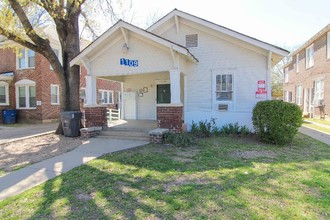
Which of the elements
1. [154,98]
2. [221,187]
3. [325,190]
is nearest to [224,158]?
[221,187]

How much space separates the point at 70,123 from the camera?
398 inches

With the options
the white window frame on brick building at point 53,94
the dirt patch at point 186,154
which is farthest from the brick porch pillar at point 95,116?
the white window frame on brick building at point 53,94

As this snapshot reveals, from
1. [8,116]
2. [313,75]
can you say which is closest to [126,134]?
[8,116]

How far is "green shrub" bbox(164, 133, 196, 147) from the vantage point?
7.95m

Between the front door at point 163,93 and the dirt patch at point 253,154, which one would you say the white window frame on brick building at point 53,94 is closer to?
the front door at point 163,93

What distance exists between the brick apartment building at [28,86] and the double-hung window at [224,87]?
1370 centimetres

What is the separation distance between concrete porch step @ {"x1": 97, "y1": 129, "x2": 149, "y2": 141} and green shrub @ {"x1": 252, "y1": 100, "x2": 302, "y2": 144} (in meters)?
4.34

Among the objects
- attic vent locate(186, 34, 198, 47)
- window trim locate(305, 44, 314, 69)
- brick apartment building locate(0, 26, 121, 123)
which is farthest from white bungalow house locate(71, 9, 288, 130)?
window trim locate(305, 44, 314, 69)

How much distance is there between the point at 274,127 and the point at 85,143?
672cm

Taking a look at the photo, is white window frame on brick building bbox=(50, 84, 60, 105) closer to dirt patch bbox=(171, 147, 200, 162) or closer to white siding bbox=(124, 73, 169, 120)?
white siding bbox=(124, 73, 169, 120)

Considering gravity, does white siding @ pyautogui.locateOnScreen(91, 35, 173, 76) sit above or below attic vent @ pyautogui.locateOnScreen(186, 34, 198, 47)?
below

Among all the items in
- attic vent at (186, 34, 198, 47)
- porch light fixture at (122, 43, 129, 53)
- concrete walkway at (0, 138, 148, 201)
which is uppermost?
attic vent at (186, 34, 198, 47)

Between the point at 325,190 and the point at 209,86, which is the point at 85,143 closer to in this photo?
the point at 209,86

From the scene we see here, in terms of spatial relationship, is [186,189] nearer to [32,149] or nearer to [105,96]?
[32,149]
